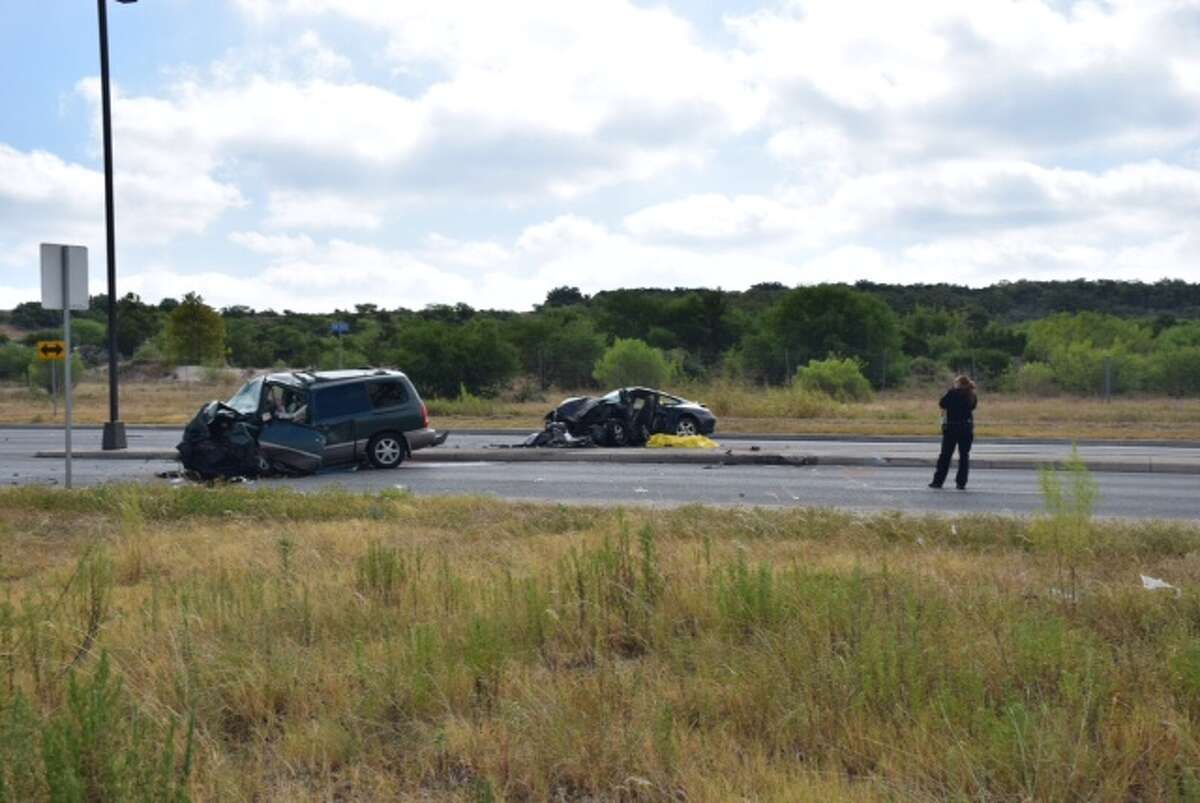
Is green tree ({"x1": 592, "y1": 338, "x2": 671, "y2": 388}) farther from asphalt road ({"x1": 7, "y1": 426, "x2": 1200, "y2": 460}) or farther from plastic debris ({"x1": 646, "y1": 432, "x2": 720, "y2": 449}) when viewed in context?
plastic debris ({"x1": 646, "y1": 432, "x2": 720, "y2": 449})

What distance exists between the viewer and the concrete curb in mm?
18750

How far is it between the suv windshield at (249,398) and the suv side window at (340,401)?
93 centimetres

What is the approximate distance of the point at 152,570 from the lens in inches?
332

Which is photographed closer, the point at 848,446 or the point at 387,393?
the point at 387,393

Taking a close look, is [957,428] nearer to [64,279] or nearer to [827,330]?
[64,279]

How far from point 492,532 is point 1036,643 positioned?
5.79m

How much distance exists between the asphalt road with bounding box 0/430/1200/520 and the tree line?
13.5m

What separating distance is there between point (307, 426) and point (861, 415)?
63.9ft

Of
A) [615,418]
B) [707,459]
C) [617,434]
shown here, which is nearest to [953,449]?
[707,459]

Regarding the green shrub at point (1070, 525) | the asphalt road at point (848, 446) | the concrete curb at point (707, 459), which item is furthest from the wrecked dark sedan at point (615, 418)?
the green shrub at point (1070, 525)

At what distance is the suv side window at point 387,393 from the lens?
19438mm

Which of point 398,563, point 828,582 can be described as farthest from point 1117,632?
point 398,563

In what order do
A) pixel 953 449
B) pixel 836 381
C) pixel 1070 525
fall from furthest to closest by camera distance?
pixel 836 381
pixel 953 449
pixel 1070 525

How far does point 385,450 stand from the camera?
19672 millimetres
